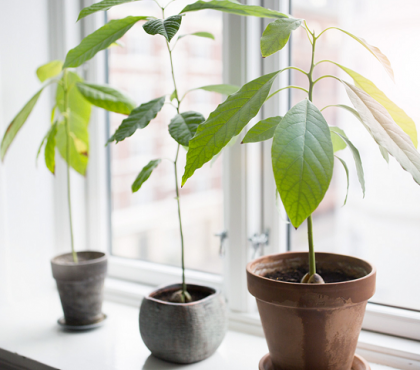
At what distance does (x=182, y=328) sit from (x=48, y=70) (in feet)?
2.65

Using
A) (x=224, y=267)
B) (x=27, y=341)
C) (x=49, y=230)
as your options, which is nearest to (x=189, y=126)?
(x=224, y=267)

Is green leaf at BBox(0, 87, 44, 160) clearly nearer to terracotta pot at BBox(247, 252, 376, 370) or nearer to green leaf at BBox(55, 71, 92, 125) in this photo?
green leaf at BBox(55, 71, 92, 125)

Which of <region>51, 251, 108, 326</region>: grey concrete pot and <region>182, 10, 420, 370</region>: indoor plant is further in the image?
<region>51, 251, 108, 326</region>: grey concrete pot

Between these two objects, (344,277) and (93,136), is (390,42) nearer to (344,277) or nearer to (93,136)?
(344,277)

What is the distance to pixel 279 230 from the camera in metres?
1.15

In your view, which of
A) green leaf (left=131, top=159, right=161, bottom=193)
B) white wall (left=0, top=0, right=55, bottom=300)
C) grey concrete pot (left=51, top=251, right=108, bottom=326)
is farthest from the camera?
white wall (left=0, top=0, right=55, bottom=300)

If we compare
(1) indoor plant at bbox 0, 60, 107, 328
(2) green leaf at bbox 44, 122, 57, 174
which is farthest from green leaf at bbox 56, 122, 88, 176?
(2) green leaf at bbox 44, 122, 57, 174

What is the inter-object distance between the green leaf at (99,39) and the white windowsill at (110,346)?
0.69 m

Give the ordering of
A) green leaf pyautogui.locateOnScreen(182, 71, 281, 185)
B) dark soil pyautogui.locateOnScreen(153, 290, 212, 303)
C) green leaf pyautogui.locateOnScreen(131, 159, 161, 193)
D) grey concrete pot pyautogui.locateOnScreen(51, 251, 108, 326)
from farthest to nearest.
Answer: grey concrete pot pyautogui.locateOnScreen(51, 251, 108, 326) → dark soil pyautogui.locateOnScreen(153, 290, 212, 303) → green leaf pyautogui.locateOnScreen(131, 159, 161, 193) → green leaf pyautogui.locateOnScreen(182, 71, 281, 185)

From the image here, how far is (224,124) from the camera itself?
0.67 m

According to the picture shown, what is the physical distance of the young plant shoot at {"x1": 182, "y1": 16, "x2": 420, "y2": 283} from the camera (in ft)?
1.78

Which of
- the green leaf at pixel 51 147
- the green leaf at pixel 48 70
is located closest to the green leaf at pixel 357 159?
the green leaf at pixel 51 147

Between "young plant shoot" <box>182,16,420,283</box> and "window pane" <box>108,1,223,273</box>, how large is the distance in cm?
61

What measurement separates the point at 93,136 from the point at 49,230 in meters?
0.37
